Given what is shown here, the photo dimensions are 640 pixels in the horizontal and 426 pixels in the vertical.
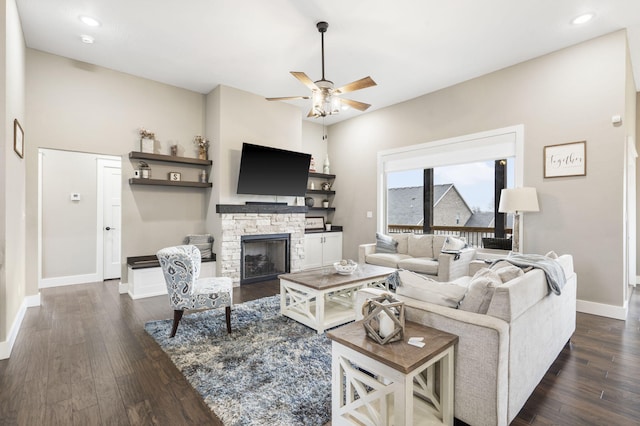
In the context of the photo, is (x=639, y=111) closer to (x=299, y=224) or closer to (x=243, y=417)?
(x=299, y=224)

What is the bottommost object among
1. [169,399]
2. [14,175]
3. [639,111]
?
[169,399]

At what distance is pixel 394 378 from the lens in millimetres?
1397

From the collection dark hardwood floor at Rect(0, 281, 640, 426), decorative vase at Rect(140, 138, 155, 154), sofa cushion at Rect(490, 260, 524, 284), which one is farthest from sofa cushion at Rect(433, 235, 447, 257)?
decorative vase at Rect(140, 138, 155, 154)

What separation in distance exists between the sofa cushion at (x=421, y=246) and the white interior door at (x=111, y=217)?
5.06m

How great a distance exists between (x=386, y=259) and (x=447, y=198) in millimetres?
2047

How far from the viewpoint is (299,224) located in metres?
5.82

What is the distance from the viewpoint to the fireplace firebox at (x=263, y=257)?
5.15 m

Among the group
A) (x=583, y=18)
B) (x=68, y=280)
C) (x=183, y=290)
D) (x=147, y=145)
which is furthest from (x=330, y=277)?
(x=68, y=280)

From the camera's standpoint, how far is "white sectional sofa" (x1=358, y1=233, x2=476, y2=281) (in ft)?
14.1

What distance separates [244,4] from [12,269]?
3.30 m

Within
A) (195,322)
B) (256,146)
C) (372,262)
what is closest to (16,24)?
(256,146)

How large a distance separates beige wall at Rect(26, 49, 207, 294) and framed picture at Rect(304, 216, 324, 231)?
2111 mm

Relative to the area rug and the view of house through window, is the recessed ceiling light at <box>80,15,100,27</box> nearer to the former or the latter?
the area rug

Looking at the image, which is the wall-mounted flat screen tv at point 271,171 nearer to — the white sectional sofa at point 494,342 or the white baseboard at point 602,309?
the white sectional sofa at point 494,342
